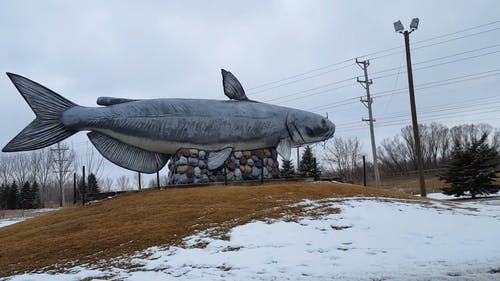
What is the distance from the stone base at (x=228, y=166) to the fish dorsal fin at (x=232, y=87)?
6.58 ft

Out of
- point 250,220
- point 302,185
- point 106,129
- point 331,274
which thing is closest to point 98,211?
point 106,129

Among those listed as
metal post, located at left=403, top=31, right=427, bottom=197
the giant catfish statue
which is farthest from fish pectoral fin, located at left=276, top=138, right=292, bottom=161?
metal post, located at left=403, top=31, right=427, bottom=197

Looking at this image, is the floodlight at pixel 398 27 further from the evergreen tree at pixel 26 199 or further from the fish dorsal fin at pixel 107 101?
the evergreen tree at pixel 26 199

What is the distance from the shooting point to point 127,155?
13781 millimetres

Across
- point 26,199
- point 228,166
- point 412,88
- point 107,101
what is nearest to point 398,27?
point 412,88

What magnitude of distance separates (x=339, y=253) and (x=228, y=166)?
8.39 m

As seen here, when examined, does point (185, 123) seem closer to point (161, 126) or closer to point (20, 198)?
point (161, 126)

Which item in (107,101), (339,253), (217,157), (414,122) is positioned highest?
(107,101)

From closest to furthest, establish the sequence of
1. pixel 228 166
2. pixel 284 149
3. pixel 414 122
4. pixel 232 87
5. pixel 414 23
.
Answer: pixel 228 166
pixel 284 149
pixel 232 87
pixel 414 122
pixel 414 23

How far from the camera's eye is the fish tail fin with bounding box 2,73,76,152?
12.6 m

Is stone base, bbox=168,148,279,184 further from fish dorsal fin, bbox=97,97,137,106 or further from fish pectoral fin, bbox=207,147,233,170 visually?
fish dorsal fin, bbox=97,97,137,106

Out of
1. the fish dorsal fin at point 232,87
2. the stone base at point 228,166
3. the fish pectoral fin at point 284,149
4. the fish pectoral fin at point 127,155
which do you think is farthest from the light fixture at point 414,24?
the fish pectoral fin at point 127,155

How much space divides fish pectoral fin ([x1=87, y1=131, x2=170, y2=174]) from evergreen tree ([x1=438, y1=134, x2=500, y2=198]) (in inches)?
614

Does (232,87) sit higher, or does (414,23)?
(414,23)
